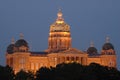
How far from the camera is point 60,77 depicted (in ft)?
647

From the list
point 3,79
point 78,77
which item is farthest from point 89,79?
point 3,79

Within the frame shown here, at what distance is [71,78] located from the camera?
19775 centimetres

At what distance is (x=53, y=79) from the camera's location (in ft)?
654

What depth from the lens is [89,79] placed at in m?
195

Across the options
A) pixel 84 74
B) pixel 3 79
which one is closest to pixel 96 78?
pixel 84 74

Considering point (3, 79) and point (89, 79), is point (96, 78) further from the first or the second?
point (3, 79)

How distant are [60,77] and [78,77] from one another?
3.30 meters

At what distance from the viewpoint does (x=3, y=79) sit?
199m

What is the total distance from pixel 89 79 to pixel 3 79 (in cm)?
1550

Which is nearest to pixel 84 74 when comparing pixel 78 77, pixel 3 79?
pixel 78 77

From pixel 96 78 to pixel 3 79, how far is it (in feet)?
53.6

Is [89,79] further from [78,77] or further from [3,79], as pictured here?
[3,79]

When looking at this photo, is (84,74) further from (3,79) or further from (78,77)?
(3,79)

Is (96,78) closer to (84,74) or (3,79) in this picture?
(84,74)
